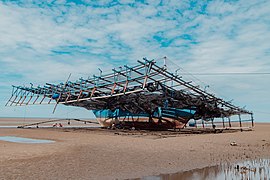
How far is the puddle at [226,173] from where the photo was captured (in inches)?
307

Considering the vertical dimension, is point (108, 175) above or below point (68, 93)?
below

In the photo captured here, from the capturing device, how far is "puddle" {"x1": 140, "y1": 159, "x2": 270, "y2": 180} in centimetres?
781

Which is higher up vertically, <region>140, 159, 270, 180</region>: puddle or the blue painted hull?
the blue painted hull

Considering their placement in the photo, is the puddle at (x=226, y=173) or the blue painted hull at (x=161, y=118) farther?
the blue painted hull at (x=161, y=118)

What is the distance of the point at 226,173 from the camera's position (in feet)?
27.3

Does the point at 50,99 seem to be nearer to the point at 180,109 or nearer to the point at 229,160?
the point at 180,109

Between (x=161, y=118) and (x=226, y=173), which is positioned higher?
(x=161, y=118)

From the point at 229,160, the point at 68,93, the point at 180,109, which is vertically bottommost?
the point at 229,160

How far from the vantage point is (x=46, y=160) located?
992cm

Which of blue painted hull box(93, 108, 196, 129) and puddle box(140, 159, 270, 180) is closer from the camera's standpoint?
puddle box(140, 159, 270, 180)

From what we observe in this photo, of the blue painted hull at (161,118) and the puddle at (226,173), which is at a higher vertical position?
the blue painted hull at (161,118)

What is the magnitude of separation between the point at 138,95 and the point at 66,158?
83.7 ft

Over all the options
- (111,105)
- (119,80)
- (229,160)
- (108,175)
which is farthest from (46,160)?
(111,105)

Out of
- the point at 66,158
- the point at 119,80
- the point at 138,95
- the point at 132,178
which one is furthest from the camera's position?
the point at 138,95
